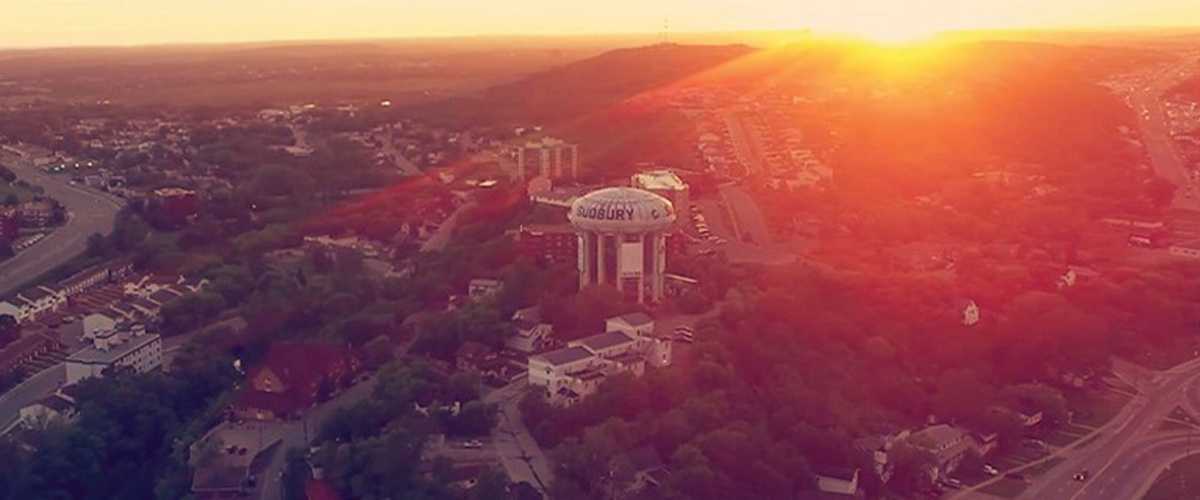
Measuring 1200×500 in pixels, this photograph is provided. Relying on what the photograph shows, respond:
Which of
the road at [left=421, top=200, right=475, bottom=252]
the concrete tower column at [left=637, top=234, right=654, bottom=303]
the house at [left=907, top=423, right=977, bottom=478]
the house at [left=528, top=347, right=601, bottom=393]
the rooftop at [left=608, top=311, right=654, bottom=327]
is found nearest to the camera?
the house at [left=907, top=423, right=977, bottom=478]

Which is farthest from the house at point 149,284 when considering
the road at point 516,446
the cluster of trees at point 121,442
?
the road at point 516,446

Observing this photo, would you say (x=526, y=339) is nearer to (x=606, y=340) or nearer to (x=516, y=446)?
A: (x=606, y=340)

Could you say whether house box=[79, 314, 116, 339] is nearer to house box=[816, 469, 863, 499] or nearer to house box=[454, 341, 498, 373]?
house box=[454, 341, 498, 373]

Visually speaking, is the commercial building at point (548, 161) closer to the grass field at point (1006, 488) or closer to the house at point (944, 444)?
the house at point (944, 444)

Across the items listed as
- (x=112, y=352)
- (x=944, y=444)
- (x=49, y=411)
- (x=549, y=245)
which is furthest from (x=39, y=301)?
(x=944, y=444)

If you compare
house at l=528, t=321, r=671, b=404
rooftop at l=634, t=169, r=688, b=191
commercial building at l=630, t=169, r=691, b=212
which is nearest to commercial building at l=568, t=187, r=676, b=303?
house at l=528, t=321, r=671, b=404
